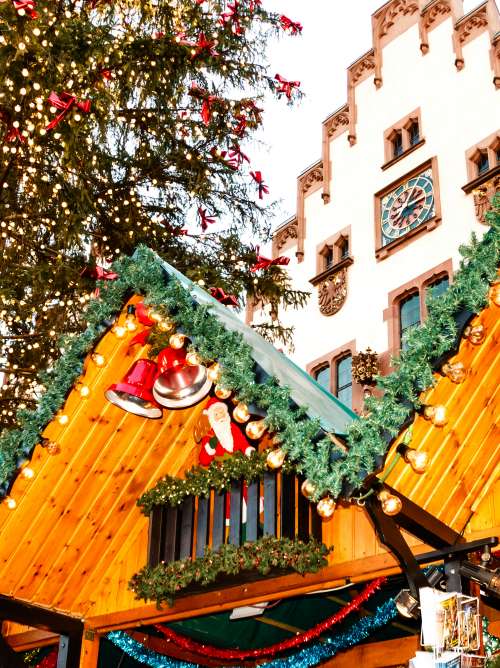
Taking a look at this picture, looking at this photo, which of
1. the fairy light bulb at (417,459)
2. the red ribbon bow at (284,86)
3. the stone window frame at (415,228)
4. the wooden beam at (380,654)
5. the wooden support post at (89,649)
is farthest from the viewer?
the stone window frame at (415,228)

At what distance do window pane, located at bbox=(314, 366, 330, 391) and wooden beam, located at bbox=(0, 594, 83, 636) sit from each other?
38.6 feet

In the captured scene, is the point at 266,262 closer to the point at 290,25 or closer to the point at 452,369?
the point at 290,25

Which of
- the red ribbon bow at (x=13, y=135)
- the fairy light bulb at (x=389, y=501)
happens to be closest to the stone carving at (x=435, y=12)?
the red ribbon bow at (x=13, y=135)

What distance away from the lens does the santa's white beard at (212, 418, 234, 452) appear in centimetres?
730

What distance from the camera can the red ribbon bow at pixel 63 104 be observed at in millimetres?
8055

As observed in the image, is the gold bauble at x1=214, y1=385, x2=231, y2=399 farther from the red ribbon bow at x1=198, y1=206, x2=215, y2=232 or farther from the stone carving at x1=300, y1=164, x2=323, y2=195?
the stone carving at x1=300, y1=164, x2=323, y2=195

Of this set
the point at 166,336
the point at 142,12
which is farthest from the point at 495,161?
the point at 166,336

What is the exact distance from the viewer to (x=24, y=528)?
756 cm

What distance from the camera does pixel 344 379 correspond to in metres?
19.1

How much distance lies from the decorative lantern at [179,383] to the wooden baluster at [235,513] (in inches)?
47.3

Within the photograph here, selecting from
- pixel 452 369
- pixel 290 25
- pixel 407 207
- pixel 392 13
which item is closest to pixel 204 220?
pixel 290 25

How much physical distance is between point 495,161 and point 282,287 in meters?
8.15

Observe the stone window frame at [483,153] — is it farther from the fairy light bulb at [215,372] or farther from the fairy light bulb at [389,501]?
the fairy light bulb at [389,501]

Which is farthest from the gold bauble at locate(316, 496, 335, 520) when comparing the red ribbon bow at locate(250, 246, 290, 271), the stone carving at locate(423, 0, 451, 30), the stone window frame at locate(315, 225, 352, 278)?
the stone carving at locate(423, 0, 451, 30)
